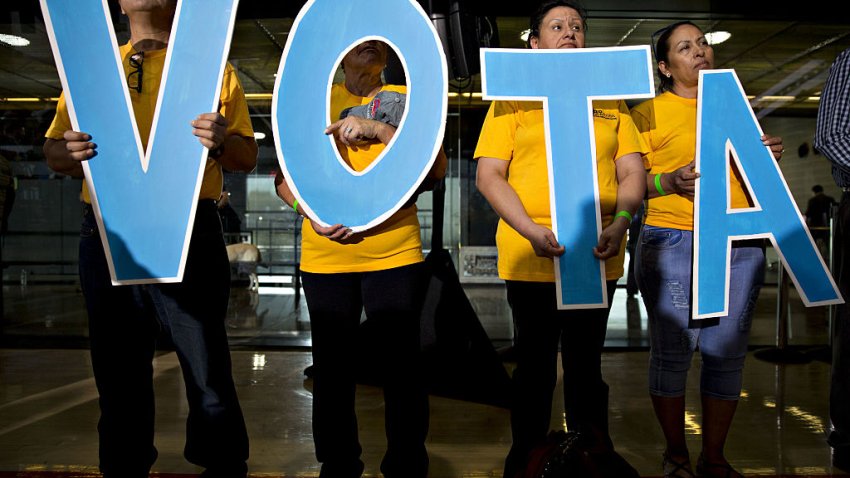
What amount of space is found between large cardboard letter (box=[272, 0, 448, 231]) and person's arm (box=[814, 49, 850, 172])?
1200 millimetres

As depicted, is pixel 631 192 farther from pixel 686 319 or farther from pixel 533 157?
pixel 686 319

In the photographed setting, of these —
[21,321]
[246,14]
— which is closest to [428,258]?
[246,14]

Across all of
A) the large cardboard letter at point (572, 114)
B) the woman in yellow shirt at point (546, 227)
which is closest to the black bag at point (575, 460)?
the woman in yellow shirt at point (546, 227)

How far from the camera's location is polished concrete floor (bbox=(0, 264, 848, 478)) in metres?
2.33

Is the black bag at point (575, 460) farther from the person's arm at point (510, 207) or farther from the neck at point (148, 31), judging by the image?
the neck at point (148, 31)

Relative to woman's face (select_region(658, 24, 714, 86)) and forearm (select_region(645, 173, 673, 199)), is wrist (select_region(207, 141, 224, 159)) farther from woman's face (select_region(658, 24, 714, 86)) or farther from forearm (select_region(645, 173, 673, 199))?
woman's face (select_region(658, 24, 714, 86))

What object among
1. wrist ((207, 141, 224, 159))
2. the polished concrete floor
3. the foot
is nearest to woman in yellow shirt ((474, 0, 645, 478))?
the foot

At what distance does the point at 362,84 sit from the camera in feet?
5.97

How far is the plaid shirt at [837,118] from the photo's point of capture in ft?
6.66

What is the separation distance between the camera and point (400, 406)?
1.79 metres

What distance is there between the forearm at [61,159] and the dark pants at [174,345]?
0.33 feet

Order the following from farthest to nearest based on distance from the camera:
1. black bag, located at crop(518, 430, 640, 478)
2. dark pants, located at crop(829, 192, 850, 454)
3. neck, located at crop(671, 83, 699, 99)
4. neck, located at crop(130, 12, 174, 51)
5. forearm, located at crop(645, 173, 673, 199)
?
dark pants, located at crop(829, 192, 850, 454) → neck, located at crop(671, 83, 699, 99) → forearm, located at crop(645, 173, 673, 199) → neck, located at crop(130, 12, 174, 51) → black bag, located at crop(518, 430, 640, 478)

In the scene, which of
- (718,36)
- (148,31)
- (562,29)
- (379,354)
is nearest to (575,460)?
(379,354)

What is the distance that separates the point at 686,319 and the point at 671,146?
1.56 ft
